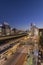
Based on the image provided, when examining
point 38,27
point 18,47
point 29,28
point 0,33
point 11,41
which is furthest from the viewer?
point 38,27

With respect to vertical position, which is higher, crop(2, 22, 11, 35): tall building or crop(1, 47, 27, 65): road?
crop(2, 22, 11, 35): tall building

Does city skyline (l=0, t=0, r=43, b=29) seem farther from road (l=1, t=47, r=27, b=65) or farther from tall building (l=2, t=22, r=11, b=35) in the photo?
road (l=1, t=47, r=27, b=65)

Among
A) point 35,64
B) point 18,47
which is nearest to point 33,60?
point 35,64

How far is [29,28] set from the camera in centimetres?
198

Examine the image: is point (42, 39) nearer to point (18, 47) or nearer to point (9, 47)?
point (18, 47)

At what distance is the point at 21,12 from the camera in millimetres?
1866

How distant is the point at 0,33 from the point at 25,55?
516 millimetres

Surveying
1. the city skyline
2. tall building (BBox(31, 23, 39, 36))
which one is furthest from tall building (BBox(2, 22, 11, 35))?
tall building (BBox(31, 23, 39, 36))

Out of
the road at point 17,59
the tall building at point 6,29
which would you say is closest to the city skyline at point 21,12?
the tall building at point 6,29

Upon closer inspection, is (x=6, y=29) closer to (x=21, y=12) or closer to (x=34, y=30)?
(x=21, y=12)

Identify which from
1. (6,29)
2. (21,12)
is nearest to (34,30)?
(21,12)

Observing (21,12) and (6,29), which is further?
(21,12)

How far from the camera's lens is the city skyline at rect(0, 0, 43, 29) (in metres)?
1.59

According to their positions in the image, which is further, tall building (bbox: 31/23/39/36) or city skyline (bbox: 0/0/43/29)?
tall building (bbox: 31/23/39/36)
